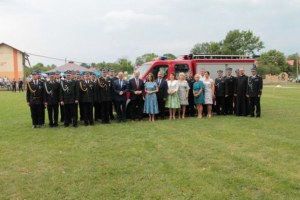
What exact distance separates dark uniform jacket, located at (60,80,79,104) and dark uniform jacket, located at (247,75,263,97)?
588 centimetres

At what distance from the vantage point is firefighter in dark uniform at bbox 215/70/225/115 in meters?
9.59

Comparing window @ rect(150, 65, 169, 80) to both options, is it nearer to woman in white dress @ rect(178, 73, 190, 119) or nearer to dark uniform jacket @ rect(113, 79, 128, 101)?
woman in white dress @ rect(178, 73, 190, 119)

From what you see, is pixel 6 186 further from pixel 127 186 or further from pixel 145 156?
pixel 145 156

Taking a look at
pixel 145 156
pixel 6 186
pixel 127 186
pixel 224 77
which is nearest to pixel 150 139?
pixel 145 156

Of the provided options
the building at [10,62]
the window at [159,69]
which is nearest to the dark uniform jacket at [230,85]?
the window at [159,69]

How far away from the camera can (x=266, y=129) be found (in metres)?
7.32

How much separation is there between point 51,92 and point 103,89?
158 centimetres

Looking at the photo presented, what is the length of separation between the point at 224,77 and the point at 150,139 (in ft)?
15.0

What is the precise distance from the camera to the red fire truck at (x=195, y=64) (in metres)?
9.47

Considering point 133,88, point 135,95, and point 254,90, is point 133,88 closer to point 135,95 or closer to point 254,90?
point 135,95

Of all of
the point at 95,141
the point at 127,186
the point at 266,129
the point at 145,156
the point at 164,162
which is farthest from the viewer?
the point at 266,129

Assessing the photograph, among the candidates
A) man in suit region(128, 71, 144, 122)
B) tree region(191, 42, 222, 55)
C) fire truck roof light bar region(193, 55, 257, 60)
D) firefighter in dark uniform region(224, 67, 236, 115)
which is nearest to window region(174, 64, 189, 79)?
fire truck roof light bar region(193, 55, 257, 60)

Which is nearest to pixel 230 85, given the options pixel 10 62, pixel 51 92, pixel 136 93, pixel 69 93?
pixel 136 93

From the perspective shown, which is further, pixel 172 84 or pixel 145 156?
pixel 172 84
